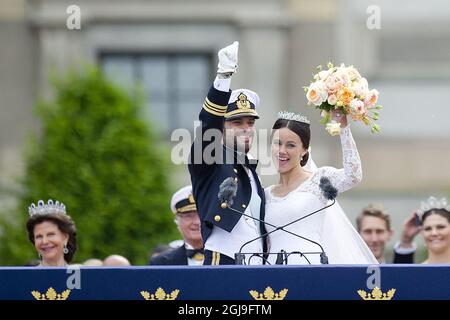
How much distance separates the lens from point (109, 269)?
5227 millimetres

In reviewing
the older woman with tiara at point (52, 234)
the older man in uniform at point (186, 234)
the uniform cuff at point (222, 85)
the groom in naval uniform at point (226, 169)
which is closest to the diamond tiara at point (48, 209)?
the older woman with tiara at point (52, 234)

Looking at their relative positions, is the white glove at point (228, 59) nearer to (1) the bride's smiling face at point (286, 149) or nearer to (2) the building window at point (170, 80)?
(1) the bride's smiling face at point (286, 149)

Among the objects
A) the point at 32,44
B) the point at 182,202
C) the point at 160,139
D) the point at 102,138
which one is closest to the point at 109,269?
the point at 182,202

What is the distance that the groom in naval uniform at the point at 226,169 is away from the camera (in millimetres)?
5895

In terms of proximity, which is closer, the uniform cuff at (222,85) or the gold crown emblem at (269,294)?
the gold crown emblem at (269,294)

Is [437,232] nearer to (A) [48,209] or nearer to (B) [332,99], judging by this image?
(B) [332,99]

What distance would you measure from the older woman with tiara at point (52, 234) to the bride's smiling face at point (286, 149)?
142 centimetres

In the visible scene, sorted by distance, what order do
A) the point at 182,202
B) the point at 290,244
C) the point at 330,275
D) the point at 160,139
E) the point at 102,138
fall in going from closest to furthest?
the point at 330,275, the point at 290,244, the point at 182,202, the point at 102,138, the point at 160,139

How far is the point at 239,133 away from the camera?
20.3 ft

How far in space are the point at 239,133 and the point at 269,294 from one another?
1161 millimetres

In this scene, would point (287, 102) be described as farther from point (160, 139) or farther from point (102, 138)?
point (102, 138)

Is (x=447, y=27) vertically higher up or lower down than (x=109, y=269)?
higher up

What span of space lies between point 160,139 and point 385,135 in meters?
2.61

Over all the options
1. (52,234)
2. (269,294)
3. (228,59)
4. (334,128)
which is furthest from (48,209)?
(269,294)
